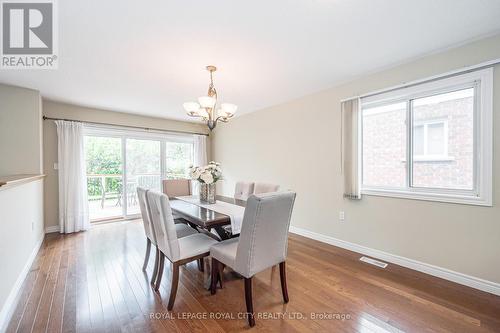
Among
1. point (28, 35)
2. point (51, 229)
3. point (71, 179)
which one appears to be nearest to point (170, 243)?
point (28, 35)

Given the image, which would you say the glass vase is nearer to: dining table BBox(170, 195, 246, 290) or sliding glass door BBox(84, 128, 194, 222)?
dining table BBox(170, 195, 246, 290)

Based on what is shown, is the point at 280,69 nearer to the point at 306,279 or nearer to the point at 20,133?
the point at 306,279

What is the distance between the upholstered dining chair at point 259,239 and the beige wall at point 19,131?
341 centimetres

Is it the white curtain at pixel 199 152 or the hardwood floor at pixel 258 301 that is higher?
the white curtain at pixel 199 152

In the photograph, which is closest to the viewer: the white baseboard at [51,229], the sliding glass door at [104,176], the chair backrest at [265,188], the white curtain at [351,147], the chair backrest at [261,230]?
the chair backrest at [261,230]

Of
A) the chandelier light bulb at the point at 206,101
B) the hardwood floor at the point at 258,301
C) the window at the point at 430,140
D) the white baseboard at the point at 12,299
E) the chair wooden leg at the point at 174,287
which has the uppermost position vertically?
the chandelier light bulb at the point at 206,101

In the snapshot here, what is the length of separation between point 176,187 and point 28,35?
2337mm

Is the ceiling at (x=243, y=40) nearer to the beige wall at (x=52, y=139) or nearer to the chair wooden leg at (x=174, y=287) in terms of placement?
the beige wall at (x=52, y=139)

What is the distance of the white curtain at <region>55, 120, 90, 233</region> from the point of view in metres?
3.79

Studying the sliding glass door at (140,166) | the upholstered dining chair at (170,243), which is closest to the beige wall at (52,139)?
→ the sliding glass door at (140,166)

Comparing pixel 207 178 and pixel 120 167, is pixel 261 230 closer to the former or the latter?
pixel 207 178

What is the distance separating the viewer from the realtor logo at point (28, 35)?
1.62 meters

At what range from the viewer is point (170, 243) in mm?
1772

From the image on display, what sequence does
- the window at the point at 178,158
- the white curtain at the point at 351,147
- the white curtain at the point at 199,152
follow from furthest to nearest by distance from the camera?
1. the white curtain at the point at 199,152
2. the window at the point at 178,158
3. the white curtain at the point at 351,147
